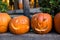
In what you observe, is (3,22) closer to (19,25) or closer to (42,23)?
(19,25)

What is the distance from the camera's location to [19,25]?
2.11m

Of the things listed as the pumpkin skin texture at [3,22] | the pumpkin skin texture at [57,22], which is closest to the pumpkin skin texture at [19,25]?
the pumpkin skin texture at [3,22]

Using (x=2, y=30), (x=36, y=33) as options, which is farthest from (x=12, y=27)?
(x=36, y=33)

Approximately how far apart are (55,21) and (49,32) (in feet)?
A: 0.56

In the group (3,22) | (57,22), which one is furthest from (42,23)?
(3,22)

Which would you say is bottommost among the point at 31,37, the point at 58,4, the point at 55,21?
the point at 31,37

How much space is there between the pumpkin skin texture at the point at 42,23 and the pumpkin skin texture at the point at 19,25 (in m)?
0.10

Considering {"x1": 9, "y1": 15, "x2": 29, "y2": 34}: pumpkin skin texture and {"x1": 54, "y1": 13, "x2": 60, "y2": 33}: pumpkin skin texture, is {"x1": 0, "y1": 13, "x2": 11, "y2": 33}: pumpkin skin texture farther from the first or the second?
{"x1": 54, "y1": 13, "x2": 60, "y2": 33}: pumpkin skin texture

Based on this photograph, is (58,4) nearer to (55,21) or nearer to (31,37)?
(55,21)

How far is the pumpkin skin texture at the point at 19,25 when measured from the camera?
2115mm

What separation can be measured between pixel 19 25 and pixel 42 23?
27 cm

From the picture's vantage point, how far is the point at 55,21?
6.94 ft

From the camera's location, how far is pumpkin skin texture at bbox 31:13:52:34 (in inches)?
81.9

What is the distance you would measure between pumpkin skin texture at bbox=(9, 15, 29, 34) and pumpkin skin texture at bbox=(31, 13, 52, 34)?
98 mm
